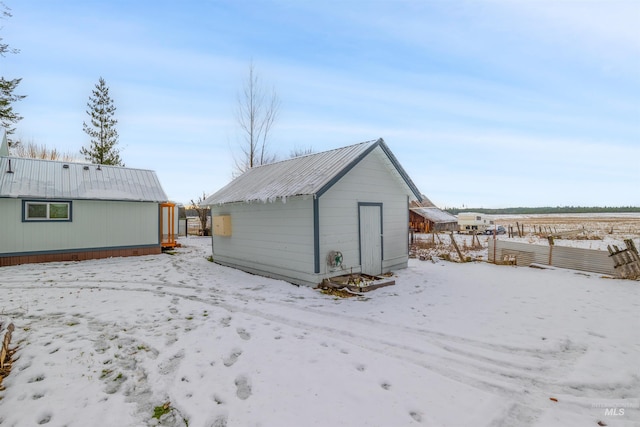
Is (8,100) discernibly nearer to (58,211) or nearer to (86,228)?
(58,211)

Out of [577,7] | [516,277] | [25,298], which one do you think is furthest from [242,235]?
[577,7]

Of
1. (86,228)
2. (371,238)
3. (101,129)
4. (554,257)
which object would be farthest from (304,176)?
(101,129)

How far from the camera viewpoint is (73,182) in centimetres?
1362

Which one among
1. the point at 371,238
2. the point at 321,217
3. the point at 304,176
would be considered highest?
the point at 304,176

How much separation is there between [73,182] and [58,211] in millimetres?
1587

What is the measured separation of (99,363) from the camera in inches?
164

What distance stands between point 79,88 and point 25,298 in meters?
30.1

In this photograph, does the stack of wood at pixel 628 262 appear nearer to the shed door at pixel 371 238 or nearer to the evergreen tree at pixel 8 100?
the shed door at pixel 371 238

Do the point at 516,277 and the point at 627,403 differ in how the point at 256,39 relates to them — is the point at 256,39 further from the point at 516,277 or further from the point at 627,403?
the point at 627,403

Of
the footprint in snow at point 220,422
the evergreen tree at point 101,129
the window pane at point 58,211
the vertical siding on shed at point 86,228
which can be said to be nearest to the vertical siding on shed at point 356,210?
the footprint in snow at point 220,422

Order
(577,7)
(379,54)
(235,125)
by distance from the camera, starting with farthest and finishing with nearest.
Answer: (235,125)
(379,54)
(577,7)

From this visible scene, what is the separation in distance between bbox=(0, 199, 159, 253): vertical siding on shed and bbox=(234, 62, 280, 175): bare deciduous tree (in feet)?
27.7

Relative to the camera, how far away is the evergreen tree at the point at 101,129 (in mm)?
29500

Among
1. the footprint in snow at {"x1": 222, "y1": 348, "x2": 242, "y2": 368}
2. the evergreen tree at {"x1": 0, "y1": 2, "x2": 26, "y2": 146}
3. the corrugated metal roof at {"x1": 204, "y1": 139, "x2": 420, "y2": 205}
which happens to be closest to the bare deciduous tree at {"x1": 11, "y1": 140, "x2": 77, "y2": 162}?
the evergreen tree at {"x1": 0, "y1": 2, "x2": 26, "y2": 146}
